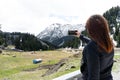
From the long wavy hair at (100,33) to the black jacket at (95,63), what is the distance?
0.06 meters

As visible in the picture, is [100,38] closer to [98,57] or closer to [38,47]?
[98,57]

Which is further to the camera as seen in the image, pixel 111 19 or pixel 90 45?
pixel 111 19

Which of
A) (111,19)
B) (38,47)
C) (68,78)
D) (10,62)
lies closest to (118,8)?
(111,19)

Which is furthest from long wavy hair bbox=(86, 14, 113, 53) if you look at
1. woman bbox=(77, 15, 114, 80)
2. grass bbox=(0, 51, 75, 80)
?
grass bbox=(0, 51, 75, 80)

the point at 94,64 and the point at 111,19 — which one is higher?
the point at 111,19

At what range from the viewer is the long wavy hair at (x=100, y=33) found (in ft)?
14.6

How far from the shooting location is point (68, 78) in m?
8.48

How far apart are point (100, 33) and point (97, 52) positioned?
243 millimetres

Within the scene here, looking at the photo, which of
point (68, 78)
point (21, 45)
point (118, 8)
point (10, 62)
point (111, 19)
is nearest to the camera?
point (68, 78)

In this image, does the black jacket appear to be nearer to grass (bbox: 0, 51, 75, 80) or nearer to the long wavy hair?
the long wavy hair

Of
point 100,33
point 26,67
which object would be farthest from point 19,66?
point 100,33

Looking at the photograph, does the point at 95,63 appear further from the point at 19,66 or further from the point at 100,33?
the point at 19,66

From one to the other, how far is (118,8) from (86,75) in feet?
509

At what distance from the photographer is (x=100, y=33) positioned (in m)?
4.50
